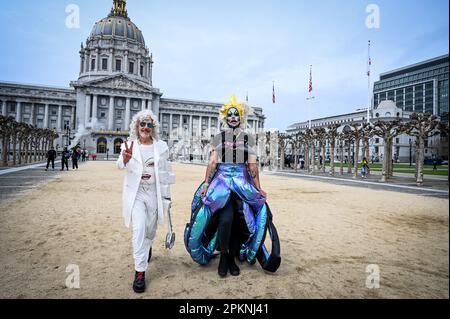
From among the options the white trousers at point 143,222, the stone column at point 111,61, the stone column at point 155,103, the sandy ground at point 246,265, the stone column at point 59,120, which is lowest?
the sandy ground at point 246,265

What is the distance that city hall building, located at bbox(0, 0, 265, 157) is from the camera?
7850 centimetres

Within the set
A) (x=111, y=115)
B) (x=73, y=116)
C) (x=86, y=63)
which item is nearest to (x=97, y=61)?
(x=86, y=63)

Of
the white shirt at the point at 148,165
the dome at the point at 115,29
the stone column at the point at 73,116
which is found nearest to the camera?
the white shirt at the point at 148,165

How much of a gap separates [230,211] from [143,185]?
120 cm

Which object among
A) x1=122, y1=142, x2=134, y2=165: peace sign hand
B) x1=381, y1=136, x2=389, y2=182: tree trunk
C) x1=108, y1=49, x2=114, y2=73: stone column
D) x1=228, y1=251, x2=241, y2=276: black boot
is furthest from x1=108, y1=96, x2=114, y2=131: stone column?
x1=228, y1=251, x2=241, y2=276: black boot

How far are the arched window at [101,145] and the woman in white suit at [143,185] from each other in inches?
3103

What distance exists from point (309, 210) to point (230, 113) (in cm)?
536

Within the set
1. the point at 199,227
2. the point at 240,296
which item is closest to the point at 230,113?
the point at 199,227

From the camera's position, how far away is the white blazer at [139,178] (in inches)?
131

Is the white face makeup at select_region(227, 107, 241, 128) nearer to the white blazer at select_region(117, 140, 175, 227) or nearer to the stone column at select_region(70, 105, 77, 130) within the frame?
the white blazer at select_region(117, 140, 175, 227)

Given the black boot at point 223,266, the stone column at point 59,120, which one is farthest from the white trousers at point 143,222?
the stone column at point 59,120

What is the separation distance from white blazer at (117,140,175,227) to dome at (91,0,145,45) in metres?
102

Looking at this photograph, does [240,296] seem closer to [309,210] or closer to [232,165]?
[232,165]

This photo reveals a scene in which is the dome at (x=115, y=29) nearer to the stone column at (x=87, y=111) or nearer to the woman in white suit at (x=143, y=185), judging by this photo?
the stone column at (x=87, y=111)
